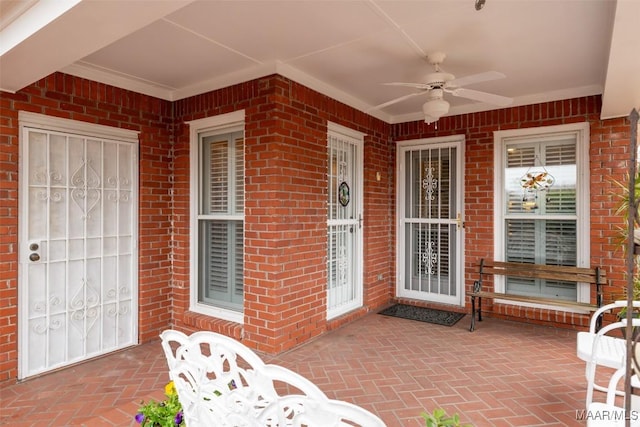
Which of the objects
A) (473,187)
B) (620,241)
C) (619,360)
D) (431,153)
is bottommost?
(619,360)

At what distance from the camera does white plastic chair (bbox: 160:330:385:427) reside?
0.98 metres

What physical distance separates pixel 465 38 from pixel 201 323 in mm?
3518

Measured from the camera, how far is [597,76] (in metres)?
3.60

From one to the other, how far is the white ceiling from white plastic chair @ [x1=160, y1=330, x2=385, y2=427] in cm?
164

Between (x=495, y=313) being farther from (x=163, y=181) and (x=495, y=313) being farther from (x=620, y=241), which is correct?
(x=163, y=181)

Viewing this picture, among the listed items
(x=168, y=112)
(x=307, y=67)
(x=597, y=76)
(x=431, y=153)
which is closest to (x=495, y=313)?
(x=431, y=153)

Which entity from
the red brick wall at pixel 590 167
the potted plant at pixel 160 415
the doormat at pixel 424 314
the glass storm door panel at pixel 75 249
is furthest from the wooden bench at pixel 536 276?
the glass storm door panel at pixel 75 249

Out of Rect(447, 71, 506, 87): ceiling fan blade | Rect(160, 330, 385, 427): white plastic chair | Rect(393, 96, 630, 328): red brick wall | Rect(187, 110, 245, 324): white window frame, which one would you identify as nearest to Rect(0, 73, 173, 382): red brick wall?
Rect(187, 110, 245, 324): white window frame

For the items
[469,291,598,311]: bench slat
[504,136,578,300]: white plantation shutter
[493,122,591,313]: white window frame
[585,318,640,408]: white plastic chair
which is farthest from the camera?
[504,136,578,300]: white plantation shutter

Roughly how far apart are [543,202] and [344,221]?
7.70 ft

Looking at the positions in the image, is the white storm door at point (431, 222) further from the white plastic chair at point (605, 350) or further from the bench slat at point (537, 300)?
Answer: the white plastic chair at point (605, 350)

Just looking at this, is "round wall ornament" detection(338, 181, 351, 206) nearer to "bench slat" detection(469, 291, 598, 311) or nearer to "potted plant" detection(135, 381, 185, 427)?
"bench slat" detection(469, 291, 598, 311)

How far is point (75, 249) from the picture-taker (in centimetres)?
331

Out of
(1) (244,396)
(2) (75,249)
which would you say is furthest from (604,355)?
(2) (75,249)
